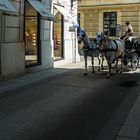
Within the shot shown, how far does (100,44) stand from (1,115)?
773 centimetres

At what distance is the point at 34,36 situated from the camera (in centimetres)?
1764

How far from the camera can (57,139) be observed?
690 cm

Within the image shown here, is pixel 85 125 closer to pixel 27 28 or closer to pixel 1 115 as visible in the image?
pixel 1 115

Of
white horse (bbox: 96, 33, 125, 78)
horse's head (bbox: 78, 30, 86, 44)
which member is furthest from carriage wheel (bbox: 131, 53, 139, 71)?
horse's head (bbox: 78, 30, 86, 44)

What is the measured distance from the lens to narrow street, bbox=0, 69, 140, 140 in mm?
7344

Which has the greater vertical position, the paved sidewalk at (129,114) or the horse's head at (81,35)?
the horse's head at (81,35)

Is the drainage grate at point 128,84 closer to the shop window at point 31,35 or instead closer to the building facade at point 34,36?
the building facade at point 34,36

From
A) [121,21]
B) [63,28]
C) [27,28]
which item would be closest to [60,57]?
[63,28]

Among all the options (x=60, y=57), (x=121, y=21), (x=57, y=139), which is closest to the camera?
(x=57, y=139)

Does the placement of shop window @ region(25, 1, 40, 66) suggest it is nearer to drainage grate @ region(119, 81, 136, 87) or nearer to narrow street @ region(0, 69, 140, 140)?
narrow street @ region(0, 69, 140, 140)

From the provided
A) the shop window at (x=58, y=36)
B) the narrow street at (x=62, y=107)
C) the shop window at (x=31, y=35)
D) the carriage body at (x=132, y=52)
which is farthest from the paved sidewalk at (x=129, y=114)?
the shop window at (x=58, y=36)

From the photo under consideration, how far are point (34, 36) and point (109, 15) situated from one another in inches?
875

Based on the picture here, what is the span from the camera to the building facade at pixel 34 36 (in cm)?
1437

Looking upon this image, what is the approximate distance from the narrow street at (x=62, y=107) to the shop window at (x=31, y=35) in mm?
2521
